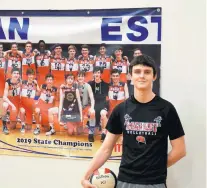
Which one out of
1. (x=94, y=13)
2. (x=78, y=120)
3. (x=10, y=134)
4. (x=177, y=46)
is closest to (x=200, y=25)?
(x=177, y=46)

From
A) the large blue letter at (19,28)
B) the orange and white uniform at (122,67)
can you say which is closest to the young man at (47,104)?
the large blue letter at (19,28)

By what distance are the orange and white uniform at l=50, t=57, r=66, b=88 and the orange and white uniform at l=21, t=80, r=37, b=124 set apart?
0.59 ft

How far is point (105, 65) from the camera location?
7.96 feet

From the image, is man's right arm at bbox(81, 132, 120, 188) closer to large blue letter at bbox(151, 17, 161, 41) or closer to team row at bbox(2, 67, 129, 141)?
team row at bbox(2, 67, 129, 141)

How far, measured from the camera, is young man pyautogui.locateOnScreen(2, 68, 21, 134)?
257 centimetres

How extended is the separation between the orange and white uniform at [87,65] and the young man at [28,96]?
0.37 meters

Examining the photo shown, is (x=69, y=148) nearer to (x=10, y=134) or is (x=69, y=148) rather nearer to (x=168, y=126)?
(x=10, y=134)

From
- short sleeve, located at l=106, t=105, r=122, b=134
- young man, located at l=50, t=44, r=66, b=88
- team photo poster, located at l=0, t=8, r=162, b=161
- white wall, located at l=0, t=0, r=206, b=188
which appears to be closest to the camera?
short sleeve, located at l=106, t=105, r=122, b=134

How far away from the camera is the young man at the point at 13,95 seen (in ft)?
8.44

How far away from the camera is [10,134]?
261cm

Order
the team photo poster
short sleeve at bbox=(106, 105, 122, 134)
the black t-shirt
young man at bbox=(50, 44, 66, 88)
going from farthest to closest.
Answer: young man at bbox=(50, 44, 66, 88) → the team photo poster → short sleeve at bbox=(106, 105, 122, 134) → the black t-shirt

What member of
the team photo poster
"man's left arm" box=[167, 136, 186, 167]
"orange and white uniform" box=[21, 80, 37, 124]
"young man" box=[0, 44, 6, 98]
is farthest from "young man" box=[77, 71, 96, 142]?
"man's left arm" box=[167, 136, 186, 167]

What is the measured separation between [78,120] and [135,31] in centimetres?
74

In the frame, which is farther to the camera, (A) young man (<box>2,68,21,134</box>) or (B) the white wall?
(A) young man (<box>2,68,21,134</box>)
